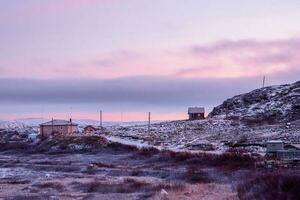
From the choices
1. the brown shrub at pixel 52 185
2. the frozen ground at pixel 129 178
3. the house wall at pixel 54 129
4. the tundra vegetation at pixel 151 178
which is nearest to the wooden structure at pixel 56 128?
the house wall at pixel 54 129

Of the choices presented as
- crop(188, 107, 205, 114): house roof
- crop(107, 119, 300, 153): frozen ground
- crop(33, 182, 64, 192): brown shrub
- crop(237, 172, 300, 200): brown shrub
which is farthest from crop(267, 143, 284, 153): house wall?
crop(188, 107, 205, 114): house roof

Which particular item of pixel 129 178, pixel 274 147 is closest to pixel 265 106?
pixel 274 147

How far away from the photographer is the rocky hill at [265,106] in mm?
115338

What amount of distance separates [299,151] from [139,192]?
1789cm

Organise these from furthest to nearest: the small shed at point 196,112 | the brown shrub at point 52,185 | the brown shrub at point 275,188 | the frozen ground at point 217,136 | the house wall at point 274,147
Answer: the small shed at point 196,112
the frozen ground at point 217,136
the house wall at point 274,147
the brown shrub at point 52,185
the brown shrub at point 275,188

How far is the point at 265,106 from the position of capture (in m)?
129

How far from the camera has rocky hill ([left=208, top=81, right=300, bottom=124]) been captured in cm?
11534

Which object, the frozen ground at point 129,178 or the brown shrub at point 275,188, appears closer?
the brown shrub at point 275,188

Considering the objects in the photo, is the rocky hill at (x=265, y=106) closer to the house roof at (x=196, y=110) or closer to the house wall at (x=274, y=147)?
the house roof at (x=196, y=110)

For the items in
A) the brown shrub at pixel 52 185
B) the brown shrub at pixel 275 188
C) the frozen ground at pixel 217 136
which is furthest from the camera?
the frozen ground at pixel 217 136

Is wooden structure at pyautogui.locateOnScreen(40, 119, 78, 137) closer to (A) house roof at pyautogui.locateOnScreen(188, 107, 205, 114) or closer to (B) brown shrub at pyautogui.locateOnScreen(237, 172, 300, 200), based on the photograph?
(A) house roof at pyautogui.locateOnScreen(188, 107, 205, 114)

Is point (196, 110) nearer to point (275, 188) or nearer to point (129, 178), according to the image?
point (129, 178)

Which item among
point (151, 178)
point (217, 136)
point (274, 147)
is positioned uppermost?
point (217, 136)

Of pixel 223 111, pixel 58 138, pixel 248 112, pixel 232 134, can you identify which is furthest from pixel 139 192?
pixel 223 111
